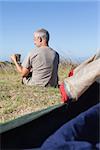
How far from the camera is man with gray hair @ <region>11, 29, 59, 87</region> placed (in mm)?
6258

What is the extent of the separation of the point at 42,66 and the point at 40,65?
38mm

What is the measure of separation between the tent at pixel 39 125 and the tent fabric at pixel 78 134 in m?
0.35

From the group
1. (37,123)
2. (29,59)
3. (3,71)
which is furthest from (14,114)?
(3,71)

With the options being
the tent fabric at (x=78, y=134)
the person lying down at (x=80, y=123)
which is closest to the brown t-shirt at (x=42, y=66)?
the person lying down at (x=80, y=123)

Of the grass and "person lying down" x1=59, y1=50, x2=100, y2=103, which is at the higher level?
"person lying down" x1=59, y1=50, x2=100, y2=103

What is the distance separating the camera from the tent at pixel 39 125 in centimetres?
305

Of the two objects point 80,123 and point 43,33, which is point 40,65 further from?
point 80,123

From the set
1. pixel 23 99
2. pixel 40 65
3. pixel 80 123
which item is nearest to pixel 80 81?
pixel 80 123

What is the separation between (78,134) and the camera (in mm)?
2787

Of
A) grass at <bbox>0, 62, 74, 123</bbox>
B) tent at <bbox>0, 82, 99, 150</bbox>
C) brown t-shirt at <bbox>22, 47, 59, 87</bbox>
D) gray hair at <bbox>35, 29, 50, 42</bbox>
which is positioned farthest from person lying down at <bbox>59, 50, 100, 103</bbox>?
brown t-shirt at <bbox>22, 47, 59, 87</bbox>

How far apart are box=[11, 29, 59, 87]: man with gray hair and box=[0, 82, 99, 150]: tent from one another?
9.53 feet

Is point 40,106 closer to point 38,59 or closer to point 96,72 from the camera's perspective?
point 38,59

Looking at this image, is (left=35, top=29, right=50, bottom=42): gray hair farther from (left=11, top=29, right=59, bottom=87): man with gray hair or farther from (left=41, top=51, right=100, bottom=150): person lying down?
(left=41, top=51, right=100, bottom=150): person lying down

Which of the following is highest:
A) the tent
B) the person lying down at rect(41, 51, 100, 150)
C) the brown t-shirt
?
the person lying down at rect(41, 51, 100, 150)
